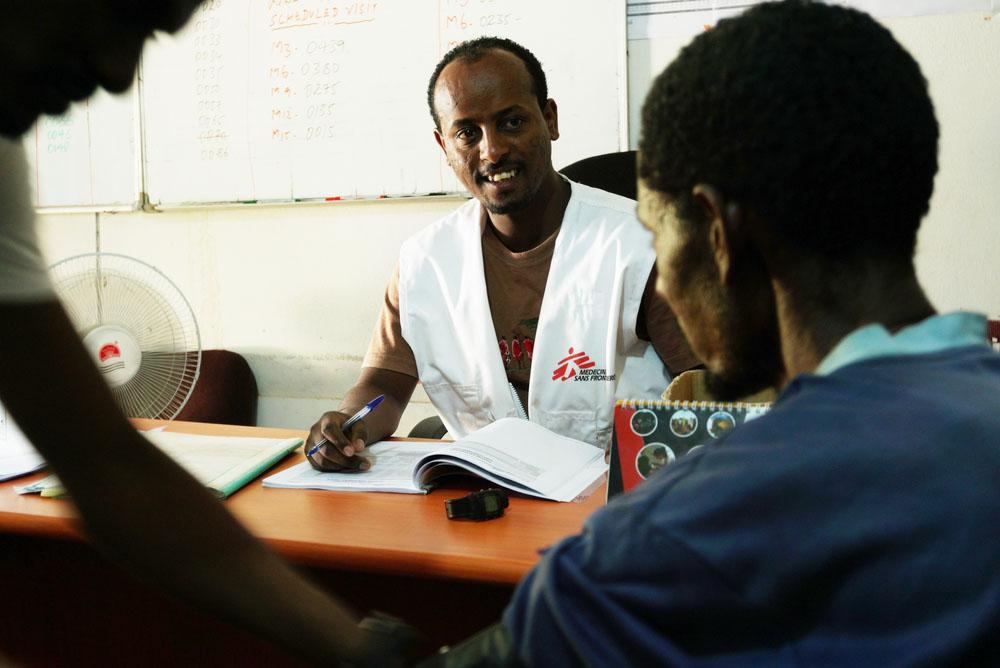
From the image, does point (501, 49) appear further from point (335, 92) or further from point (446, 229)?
point (335, 92)

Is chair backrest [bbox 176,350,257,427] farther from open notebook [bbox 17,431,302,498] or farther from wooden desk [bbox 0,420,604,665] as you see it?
wooden desk [bbox 0,420,604,665]

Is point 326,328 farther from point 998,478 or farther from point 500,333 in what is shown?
point 998,478

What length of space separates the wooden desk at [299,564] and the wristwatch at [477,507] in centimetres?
1

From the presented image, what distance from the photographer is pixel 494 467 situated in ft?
3.93

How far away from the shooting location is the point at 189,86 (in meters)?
2.84

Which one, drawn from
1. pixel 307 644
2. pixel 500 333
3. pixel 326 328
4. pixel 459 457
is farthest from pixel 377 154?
pixel 307 644

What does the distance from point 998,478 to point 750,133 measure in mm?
271

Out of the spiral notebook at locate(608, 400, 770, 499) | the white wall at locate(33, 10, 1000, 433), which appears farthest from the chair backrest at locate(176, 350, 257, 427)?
the spiral notebook at locate(608, 400, 770, 499)

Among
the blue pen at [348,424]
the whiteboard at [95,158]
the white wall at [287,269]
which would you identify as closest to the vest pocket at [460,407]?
the blue pen at [348,424]

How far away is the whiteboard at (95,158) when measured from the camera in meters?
2.95

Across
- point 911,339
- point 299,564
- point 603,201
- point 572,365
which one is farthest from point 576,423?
point 911,339

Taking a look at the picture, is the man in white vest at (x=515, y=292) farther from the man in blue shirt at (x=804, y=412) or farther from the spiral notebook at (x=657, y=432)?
the man in blue shirt at (x=804, y=412)

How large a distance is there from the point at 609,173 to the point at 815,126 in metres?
1.42

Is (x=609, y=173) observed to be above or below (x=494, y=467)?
above
